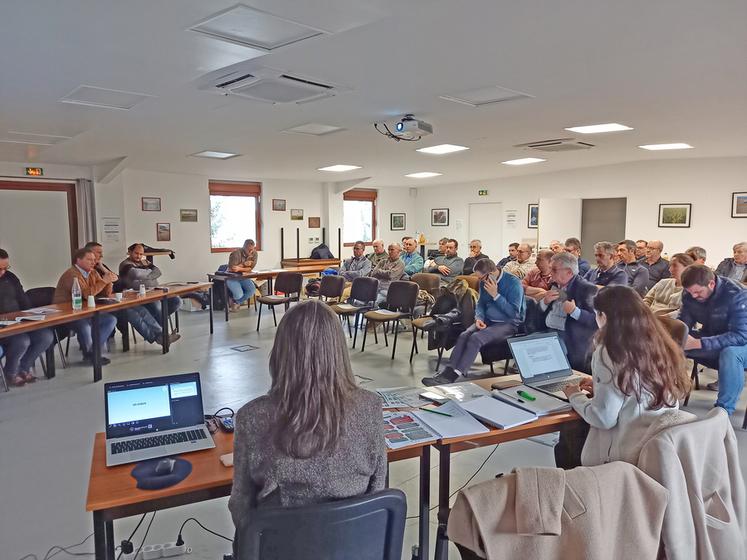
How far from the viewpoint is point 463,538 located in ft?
4.82

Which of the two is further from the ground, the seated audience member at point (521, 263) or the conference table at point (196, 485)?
the seated audience member at point (521, 263)

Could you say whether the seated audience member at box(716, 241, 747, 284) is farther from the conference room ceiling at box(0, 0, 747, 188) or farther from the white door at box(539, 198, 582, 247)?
the white door at box(539, 198, 582, 247)

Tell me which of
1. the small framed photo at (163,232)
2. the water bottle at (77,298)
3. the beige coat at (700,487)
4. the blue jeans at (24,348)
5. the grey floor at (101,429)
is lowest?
the grey floor at (101,429)

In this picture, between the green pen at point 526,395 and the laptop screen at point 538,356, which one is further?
the laptop screen at point 538,356

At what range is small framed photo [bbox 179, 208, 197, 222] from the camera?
996cm

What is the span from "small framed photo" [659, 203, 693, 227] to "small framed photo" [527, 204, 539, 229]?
245 centimetres

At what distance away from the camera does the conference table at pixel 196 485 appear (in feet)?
5.58

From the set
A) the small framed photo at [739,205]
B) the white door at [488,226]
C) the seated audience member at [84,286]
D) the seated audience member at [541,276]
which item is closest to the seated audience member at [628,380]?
the seated audience member at [541,276]

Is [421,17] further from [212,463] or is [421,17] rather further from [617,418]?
[212,463]

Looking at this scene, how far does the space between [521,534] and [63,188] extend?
9.25 meters

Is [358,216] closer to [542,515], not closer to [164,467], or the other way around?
[164,467]

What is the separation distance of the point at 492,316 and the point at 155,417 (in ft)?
11.2

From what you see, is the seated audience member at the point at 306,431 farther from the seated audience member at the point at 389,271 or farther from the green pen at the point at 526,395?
the seated audience member at the point at 389,271

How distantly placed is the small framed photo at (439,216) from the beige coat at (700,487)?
441 inches
